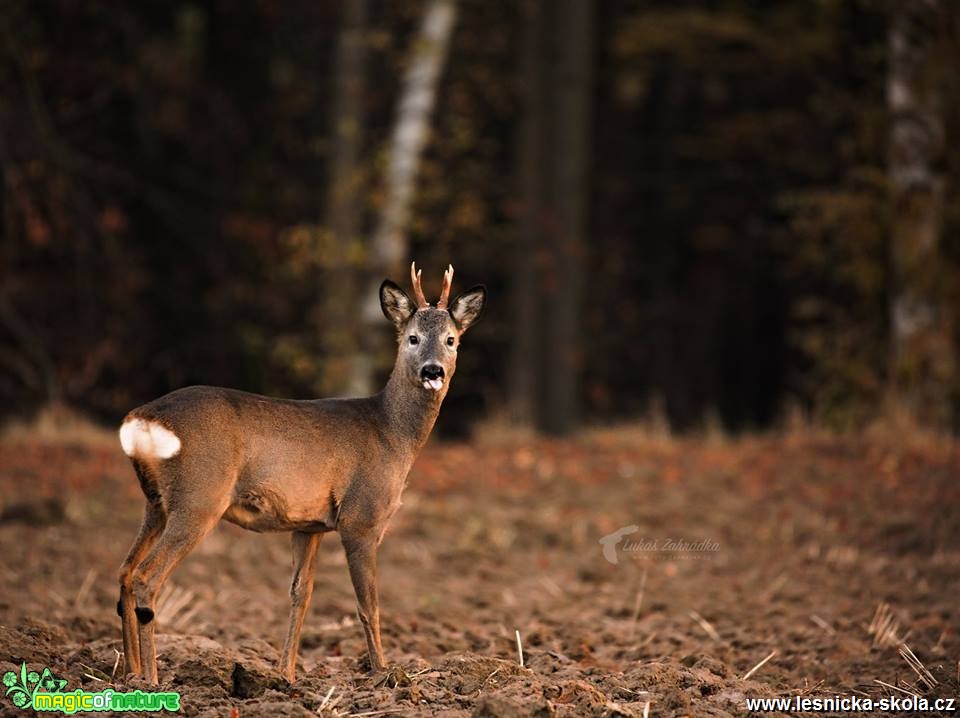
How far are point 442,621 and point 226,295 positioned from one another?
11.1 m

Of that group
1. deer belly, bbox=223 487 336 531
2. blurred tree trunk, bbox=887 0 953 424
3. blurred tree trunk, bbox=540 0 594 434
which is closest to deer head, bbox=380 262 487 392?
deer belly, bbox=223 487 336 531

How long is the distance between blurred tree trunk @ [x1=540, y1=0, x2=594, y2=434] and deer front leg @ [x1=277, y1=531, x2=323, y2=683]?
1035cm

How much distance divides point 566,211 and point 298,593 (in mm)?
10742

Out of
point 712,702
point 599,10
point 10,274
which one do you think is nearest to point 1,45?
point 10,274

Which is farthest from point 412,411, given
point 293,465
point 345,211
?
point 345,211

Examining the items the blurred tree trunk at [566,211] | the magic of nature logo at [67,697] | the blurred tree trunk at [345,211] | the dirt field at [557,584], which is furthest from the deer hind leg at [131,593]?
the blurred tree trunk at [566,211]

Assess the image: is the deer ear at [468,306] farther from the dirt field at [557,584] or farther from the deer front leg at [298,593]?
the dirt field at [557,584]

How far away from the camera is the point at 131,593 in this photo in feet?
19.3

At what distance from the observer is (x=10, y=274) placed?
17109 millimetres

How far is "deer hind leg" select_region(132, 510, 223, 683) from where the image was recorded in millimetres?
5801

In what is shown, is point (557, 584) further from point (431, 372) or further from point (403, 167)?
point (403, 167)

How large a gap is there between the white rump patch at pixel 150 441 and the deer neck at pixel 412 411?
45.1 inches

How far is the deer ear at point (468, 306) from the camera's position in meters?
6.87

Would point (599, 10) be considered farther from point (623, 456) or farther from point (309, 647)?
point (309, 647)
